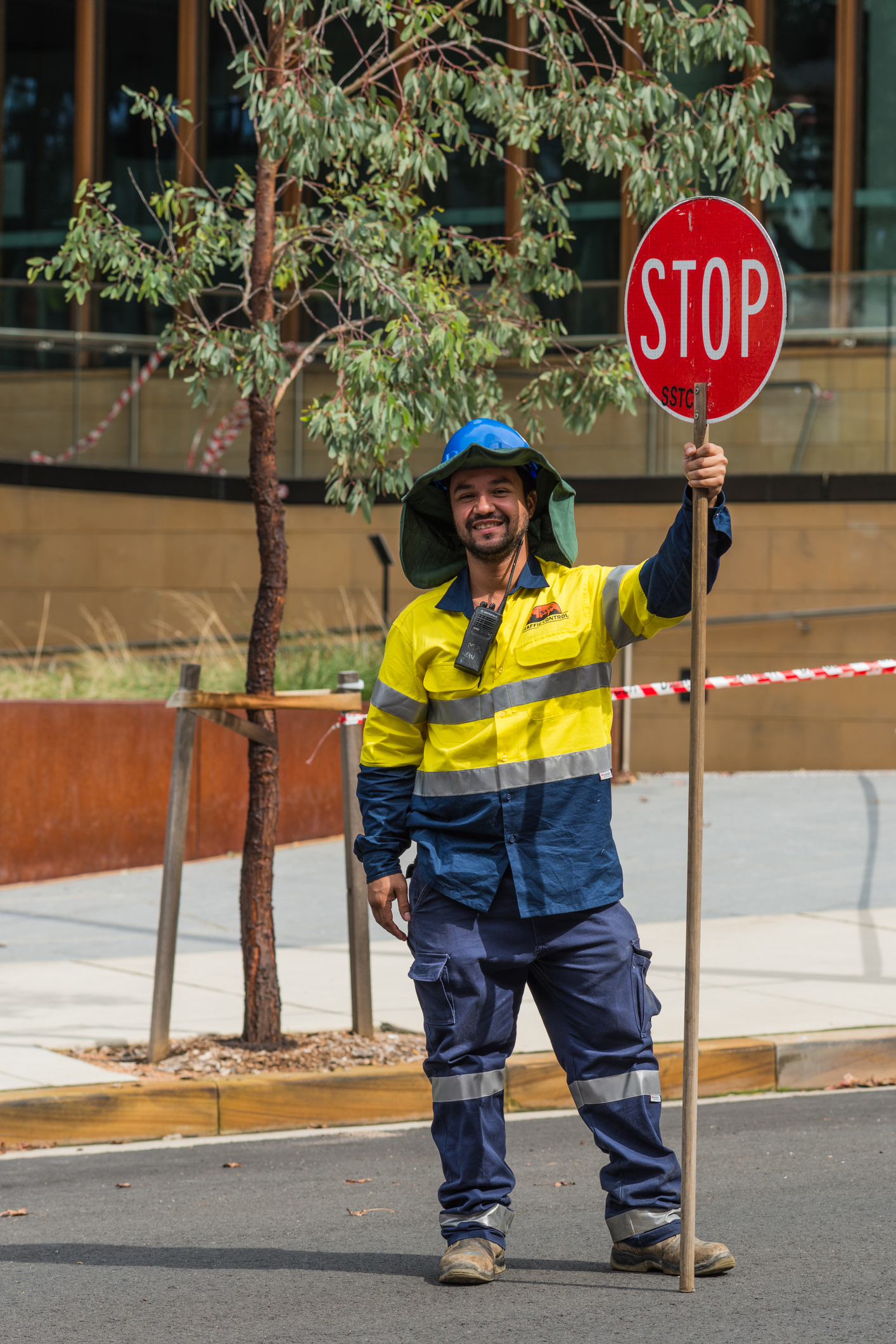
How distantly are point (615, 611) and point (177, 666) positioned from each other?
32.0 ft

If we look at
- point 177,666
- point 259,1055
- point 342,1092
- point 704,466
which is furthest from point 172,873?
point 177,666

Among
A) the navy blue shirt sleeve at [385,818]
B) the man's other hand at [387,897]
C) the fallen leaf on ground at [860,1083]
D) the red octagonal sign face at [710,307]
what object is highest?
the red octagonal sign face at [710,307]

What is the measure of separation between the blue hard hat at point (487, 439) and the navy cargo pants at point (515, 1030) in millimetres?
1063

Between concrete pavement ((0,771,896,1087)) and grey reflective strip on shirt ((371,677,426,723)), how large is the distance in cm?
260

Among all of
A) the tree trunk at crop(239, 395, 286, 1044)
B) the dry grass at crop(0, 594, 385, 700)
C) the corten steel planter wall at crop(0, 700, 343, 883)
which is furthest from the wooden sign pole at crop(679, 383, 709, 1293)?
the dry grass at crop(0, 594, 385, 700)

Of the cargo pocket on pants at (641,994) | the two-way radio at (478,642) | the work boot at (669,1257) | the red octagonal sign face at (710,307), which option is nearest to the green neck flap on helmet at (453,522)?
the two-way radio at (478,642)

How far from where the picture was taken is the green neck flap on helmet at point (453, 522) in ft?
13.7

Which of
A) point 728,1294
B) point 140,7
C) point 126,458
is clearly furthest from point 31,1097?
point 140,7

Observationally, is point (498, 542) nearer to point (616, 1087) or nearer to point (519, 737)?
point (519, 737)

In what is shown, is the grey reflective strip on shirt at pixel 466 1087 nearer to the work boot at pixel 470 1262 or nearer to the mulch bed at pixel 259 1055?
the work boot at pixel 470 1262

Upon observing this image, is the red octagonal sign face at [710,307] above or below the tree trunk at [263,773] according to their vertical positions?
above

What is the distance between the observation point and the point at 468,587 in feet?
14.1

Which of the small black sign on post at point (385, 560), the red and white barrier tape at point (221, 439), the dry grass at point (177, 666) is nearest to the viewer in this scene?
the dry grass at point (177, 666)

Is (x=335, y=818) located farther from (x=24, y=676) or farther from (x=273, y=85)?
(x=273, y=85)
